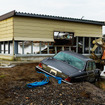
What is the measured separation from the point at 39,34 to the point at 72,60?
278 inches

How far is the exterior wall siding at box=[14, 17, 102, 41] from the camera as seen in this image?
1334 centimetres

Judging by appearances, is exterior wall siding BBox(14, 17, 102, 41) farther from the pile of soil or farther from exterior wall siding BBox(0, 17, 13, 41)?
the pile of soil

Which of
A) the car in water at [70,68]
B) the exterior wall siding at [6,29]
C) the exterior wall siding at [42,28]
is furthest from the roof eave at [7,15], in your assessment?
the car in water at [70,68]

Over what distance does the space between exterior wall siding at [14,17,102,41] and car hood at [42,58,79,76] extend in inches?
244

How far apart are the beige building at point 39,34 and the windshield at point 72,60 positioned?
19.0ft

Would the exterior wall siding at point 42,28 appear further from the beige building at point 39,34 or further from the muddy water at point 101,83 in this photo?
the muddy water at point 101,83

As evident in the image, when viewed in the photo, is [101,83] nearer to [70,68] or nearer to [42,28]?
[70,68]

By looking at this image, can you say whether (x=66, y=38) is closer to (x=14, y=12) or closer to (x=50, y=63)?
(x=14, y=12)

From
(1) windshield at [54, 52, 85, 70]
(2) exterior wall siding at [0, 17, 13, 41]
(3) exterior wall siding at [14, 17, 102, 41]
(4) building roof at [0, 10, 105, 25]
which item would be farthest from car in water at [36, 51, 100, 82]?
(2) exterior wall siding at [0, 17, 13, 41]

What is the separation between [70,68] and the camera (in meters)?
7.47

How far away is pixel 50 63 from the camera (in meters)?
7.95

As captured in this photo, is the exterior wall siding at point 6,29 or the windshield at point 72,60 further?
the exterior wall siding at point 6,29

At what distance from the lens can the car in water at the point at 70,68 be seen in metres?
7.07

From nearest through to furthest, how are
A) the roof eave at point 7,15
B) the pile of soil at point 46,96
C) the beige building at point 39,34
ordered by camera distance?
1. the pile of soil at point 46,96
2. the roof eave at point 7,15
3. the beige building at point 39,34
